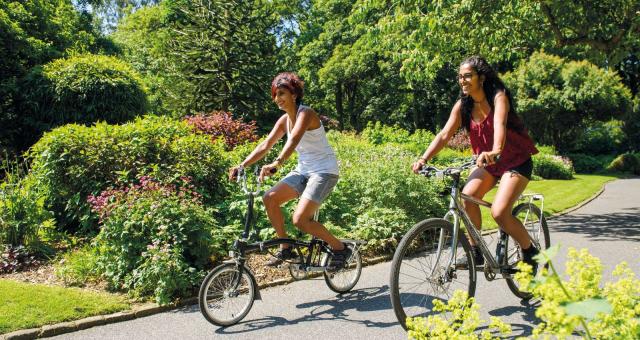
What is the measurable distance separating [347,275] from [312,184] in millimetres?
1223

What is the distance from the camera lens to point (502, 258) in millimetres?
4758

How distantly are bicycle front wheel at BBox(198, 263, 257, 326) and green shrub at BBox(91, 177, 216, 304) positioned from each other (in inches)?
28.2

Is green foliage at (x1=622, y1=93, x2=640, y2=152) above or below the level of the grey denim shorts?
above

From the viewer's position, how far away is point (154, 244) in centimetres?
534

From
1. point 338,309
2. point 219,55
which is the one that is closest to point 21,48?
point 219,55

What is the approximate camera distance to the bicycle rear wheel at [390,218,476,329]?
421 centimetres

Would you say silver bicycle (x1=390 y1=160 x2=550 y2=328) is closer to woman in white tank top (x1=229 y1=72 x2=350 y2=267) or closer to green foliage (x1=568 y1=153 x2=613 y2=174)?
woman in white tank top (x1=229 y1=72 x2=350 y2=267)

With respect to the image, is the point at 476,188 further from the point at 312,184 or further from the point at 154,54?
the point at 154,54

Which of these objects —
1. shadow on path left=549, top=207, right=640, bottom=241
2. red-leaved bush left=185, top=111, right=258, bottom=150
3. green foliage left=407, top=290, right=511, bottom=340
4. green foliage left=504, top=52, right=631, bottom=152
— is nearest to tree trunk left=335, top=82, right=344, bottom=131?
green foliage left=504, top=52, right=631, bottom=152

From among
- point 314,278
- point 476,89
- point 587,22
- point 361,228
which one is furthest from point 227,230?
point 587,22

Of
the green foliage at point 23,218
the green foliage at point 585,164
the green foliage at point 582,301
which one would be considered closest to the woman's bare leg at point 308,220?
the green foliage at point 582,301

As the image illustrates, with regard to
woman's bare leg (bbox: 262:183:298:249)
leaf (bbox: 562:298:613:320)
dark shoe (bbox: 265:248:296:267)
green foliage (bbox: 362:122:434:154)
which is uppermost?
green foliage (bbox: 362:122:434:154)

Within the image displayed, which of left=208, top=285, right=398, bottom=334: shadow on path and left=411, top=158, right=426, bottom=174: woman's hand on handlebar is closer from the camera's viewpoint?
left=411, top=158, right=426, bottom=174: woman's hand on handlebar

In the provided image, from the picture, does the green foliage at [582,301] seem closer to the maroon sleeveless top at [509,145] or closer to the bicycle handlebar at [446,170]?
the bicycle handlebar at [446,170]
